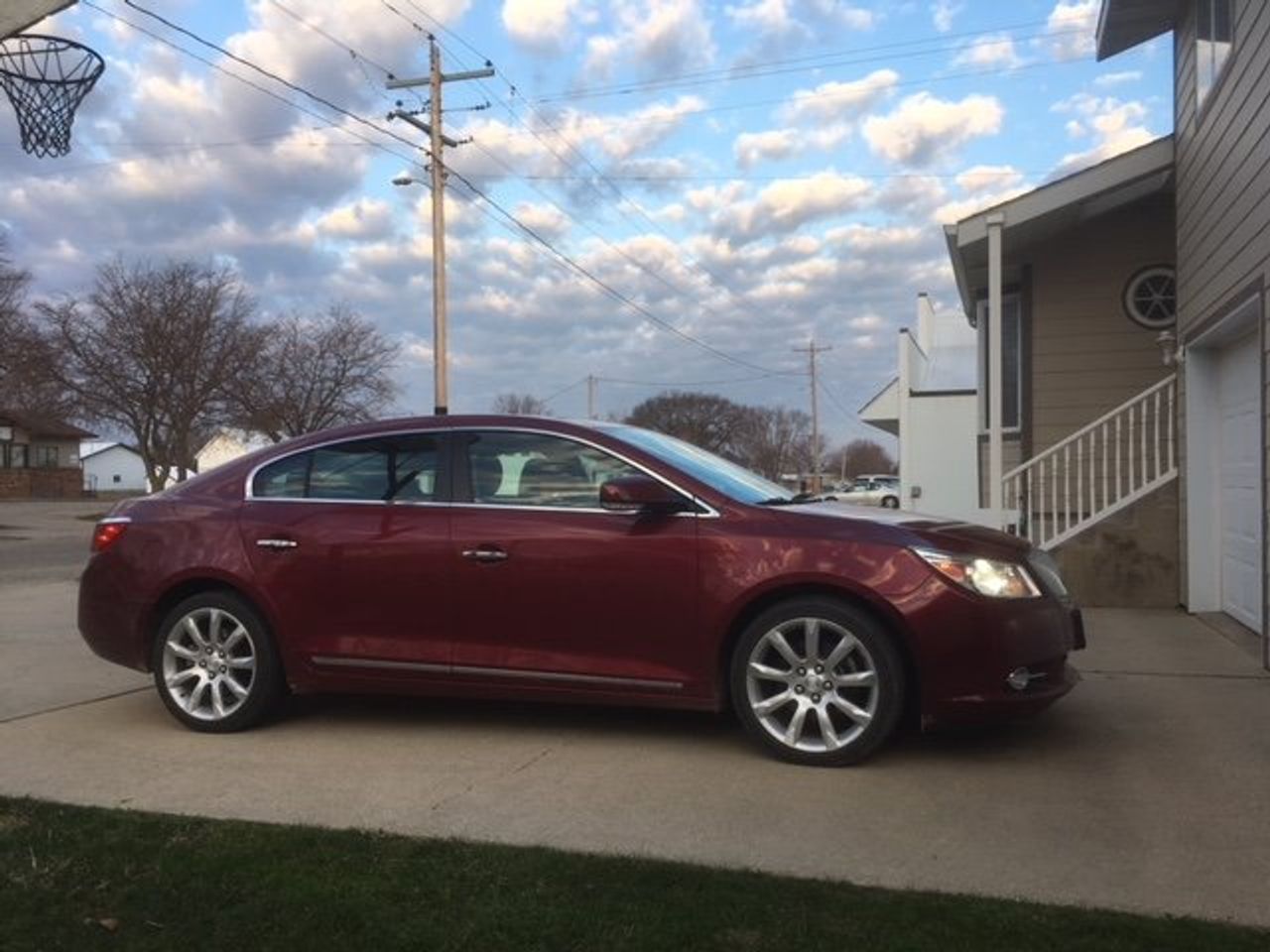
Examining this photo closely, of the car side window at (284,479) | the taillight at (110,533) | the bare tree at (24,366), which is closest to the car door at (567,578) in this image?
the car side window at (284,479)

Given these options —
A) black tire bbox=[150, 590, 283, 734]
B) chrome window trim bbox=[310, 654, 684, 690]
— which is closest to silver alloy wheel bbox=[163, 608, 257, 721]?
black tire bbox=[150, 590, 283, 734]

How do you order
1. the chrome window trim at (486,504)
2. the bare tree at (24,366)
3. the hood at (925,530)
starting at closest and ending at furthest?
the hood at (925,530), the chrome window trim at (486,504), the bare tree at (24,366)

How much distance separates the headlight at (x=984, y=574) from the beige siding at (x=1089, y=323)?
8.54m

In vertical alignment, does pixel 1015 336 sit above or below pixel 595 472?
above

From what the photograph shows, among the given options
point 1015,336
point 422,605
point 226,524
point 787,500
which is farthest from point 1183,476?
point 226,524

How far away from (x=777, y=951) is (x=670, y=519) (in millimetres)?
2394

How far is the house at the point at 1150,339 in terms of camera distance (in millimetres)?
8297

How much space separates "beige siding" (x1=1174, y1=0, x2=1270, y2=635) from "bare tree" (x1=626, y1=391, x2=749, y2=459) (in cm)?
7803

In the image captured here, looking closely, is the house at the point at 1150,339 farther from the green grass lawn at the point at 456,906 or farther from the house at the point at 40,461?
the house at the point at 40,461

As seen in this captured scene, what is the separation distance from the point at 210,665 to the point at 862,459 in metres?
125

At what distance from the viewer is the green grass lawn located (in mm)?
3344

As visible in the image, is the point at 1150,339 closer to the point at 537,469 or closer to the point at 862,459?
the point at 537,469

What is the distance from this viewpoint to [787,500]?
593 centimetres

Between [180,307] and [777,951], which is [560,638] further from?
[180,307]
